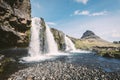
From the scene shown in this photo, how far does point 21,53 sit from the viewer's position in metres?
67.4

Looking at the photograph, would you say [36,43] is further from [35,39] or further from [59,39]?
[59,39]

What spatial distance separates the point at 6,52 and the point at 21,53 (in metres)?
7.50

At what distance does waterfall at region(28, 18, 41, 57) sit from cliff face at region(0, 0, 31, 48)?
519 centimetres

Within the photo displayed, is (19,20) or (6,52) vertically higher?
(19,20)

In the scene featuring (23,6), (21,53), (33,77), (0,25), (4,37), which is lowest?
(33,77)

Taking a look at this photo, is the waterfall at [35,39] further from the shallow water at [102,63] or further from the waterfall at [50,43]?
the shallow water at [102,63]

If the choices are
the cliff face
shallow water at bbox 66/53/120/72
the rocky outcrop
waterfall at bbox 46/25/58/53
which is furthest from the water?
shallow water at bbox 66/53/120/72

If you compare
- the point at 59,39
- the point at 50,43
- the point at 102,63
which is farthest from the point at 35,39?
the point at 102,63

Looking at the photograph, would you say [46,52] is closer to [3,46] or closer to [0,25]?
[3,46]

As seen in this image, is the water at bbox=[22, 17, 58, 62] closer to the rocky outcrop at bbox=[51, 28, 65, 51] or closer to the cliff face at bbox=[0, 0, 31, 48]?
the cliff face at bbox=[0, 0, 31, 48]

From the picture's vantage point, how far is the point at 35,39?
73.5 metres

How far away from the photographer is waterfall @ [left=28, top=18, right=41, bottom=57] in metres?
70.7

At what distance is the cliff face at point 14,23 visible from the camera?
173 ft

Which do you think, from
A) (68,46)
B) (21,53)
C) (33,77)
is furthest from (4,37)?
(68,46)
